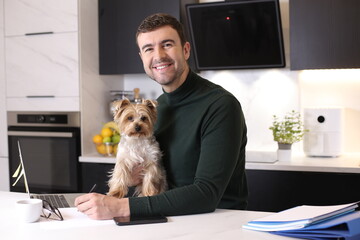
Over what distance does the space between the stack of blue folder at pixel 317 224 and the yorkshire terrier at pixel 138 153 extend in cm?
66

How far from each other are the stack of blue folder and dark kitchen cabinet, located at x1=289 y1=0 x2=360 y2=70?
194 cm

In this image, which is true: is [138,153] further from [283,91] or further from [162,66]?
[283,91]

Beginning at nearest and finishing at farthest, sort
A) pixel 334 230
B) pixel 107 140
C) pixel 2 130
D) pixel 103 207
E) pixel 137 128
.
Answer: pixel 334 230, pixel 103 207, pixel 137 128, pixel 107 140, pixel 2 130

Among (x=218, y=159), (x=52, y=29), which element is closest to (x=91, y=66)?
(x=52, y=29)

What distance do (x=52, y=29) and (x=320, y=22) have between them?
2.04m

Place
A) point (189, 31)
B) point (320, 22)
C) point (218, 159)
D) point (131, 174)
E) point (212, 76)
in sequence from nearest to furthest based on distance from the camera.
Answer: point (218, 159)
point (131, 174)
point (320, 22)
point (189, 31)
point (212, 76)

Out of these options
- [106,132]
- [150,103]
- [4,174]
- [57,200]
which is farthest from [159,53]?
[4,174]

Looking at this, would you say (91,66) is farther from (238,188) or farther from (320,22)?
(238,188)

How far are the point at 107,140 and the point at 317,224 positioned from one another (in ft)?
8.09

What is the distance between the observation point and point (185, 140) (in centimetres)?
191

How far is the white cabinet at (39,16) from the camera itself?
3.63 meters

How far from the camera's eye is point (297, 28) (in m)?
3.25

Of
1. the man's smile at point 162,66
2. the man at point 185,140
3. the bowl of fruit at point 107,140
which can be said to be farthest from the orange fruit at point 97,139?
the man's smile at point 162,66

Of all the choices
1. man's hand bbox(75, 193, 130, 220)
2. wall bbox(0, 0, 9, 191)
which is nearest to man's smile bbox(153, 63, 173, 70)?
man's hand bbox(75, 193, 130, 220)
